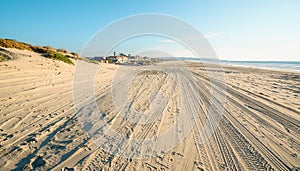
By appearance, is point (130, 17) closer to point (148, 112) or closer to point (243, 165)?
point (148, 112)

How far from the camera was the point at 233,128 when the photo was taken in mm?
A: 4688

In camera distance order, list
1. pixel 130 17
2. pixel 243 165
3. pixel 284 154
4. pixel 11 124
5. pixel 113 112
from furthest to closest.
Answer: pixel 130 17 < pixel 113 112 < pixel 11 124 < pixel 284 154 < pixel 243 165

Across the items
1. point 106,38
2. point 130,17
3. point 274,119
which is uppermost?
point 130,17

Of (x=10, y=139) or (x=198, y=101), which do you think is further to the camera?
(x=198, y=101)

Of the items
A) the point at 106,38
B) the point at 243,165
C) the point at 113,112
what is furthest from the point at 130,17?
the point at 243,165

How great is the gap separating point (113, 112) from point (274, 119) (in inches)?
202

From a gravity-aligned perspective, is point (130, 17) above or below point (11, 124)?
above

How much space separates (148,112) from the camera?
564 cm

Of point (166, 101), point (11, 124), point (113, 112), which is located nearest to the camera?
point (11, 124)

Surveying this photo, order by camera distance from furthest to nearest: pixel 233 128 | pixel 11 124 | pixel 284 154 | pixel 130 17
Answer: pixel 130 17
pixel 233 128
pixel 11 124
pixel 284 154

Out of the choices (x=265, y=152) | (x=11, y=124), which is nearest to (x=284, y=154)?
(x=265, y=152)

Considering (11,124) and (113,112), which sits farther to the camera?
(113,112)

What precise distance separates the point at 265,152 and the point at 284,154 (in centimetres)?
38

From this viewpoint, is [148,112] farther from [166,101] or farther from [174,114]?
[166,101]
